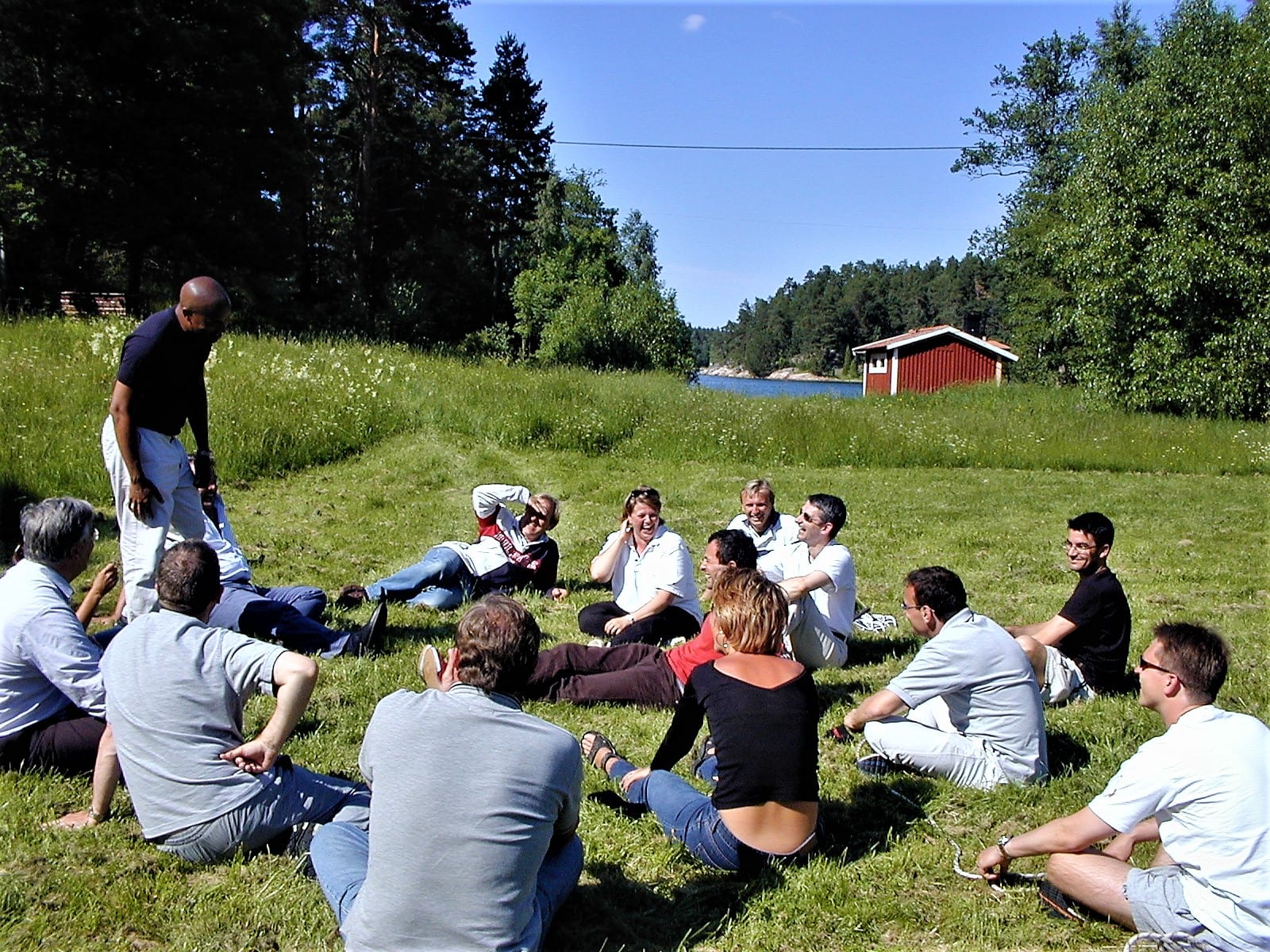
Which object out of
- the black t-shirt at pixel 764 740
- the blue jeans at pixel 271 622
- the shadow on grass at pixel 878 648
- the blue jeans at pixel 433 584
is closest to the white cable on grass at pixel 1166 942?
the black t-shirt at pixel 764 740

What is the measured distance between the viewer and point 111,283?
33.8 m

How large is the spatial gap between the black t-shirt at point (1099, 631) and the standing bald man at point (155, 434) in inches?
203

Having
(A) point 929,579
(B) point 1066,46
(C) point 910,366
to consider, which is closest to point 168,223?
(A) point 929,579

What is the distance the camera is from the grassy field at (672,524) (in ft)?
11.2

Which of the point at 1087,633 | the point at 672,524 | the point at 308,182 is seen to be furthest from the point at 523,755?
the point at 308,182

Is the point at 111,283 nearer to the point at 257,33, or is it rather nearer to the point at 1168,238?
the point at 257,33

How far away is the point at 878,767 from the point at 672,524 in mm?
7116

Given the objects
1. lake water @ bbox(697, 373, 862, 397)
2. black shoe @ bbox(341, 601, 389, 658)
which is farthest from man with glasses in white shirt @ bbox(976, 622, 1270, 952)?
lake water @ bbox(697, 373, 862, 397)

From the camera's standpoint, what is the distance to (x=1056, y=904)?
3461mm

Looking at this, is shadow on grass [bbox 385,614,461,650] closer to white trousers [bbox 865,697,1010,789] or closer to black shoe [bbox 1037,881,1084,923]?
white trousers [bbox 865,697,1010,789]

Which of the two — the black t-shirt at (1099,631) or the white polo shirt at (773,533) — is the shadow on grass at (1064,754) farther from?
the white polo shirt at (773,533)

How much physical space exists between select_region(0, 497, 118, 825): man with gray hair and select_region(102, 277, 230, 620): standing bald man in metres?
1.07

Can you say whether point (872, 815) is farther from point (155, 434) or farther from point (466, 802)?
point (155, 434)

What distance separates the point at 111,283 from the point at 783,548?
112 feet
